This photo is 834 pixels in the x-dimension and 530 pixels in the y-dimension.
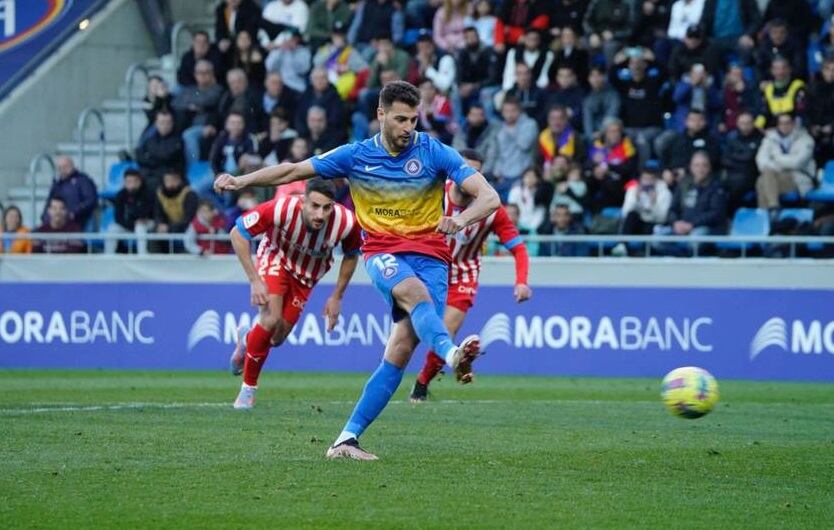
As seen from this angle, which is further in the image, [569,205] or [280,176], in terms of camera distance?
[569,205]

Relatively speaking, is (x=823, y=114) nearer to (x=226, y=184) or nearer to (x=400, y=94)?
(x=400, y=94)

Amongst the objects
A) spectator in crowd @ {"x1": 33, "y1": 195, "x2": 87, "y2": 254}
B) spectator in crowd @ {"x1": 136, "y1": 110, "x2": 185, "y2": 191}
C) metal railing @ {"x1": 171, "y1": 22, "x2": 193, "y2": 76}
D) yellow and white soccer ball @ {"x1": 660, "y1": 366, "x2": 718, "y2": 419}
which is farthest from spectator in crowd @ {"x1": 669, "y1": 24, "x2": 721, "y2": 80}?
yellow and white soccer ball @ {"x1": 660, "y1": 366, "x2": 718, "y2": 419}

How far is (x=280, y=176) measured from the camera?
34.0 ft

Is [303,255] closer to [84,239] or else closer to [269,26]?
[84,239]

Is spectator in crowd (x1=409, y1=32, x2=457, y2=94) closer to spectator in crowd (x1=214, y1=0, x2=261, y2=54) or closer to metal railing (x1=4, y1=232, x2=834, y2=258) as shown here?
spectator in crowd (x1=214, y1=0, x2=261, y2=54)

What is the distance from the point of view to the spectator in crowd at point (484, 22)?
25.0 meters

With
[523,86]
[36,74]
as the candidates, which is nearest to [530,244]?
[523,86]

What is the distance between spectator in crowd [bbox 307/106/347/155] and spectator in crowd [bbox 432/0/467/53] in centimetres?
244

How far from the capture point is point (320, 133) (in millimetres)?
23938

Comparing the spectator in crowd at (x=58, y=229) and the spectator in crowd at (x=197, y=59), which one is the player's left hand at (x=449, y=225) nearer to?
the spectator in crowd at (x=58, y=229)

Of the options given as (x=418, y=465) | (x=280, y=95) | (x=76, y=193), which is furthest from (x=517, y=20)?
(x=418, y=465)

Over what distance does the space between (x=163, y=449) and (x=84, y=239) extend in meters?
12.8

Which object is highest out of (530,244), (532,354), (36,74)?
(36,74)

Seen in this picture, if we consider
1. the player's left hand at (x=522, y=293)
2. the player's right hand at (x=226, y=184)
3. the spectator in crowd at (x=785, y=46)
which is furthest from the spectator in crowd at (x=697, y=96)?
the player's right hand at (x=226, y=184)
